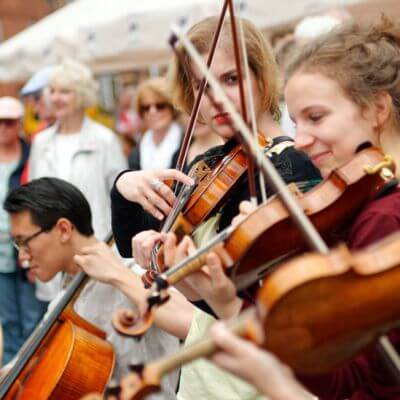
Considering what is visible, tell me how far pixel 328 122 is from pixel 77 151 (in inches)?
111

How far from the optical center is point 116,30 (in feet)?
18.4

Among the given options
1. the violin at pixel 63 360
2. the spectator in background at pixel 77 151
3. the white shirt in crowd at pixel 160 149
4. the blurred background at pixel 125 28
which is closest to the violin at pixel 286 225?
the violin at pixel 63 360

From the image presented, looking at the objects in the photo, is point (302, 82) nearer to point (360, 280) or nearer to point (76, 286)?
point (360, 280)

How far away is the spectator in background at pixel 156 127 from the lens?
175 inches

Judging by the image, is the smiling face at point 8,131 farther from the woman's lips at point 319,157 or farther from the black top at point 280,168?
the woman's lips at point 319,157

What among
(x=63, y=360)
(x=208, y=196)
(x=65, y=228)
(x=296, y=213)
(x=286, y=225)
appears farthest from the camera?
(x=65, y=228)

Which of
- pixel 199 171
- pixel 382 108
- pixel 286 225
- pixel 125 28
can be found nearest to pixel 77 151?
pixel 125 28

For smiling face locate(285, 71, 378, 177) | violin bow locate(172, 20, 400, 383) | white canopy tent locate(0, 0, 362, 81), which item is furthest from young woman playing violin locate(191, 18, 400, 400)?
white canopy tent locate(0, 0, 362, 81)

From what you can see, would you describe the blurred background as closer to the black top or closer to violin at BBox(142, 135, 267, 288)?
the black top

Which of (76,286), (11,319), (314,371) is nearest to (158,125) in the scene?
(11,319)

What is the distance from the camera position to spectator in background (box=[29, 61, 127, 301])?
3.99m

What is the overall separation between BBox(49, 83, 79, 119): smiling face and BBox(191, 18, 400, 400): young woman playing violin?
112 inches

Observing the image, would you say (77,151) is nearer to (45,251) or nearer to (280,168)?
(45,251)

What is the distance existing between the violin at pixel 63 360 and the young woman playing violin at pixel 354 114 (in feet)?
3.44
